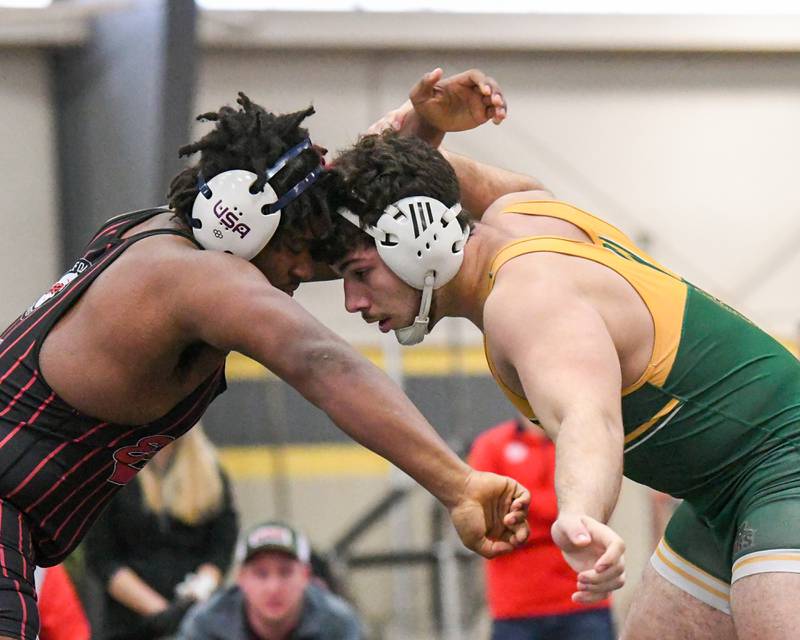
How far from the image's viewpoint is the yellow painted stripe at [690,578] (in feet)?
Result: 10.9

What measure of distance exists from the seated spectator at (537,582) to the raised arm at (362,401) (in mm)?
3180

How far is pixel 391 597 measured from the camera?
927 centimetres

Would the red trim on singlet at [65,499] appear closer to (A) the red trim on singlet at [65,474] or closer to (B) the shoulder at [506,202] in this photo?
(A) the red trim on singlet at [65,474]

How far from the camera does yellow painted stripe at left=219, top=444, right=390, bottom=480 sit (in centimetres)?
945

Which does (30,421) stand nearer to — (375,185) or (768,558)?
(375,185)

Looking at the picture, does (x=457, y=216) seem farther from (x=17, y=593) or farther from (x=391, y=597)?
(x=391, y=597)

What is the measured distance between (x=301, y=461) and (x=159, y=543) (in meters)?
3.44

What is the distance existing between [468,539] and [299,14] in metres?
7.58

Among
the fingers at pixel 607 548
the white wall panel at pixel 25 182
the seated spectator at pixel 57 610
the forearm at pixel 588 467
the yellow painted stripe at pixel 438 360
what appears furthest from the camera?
the yellow painted stripe at pixel 438 360

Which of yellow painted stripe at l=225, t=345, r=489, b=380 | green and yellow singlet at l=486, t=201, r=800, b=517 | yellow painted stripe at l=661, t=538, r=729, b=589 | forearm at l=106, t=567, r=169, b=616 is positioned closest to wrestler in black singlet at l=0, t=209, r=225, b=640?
green and yellow singlet at l=486, t=201, r=800, b=517

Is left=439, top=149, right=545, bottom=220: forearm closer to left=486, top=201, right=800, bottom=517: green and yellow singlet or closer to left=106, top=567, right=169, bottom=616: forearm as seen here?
left=486, top=201, right=800, bottom=517: green and yellow singlet

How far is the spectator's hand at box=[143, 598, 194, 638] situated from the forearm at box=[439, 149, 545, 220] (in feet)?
9.24

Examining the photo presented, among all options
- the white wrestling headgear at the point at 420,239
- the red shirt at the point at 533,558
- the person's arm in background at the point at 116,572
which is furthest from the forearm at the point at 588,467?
the person's arm in background at the point at 116,572

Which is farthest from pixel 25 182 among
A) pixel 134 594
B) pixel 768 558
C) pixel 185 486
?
pixel 768 558
